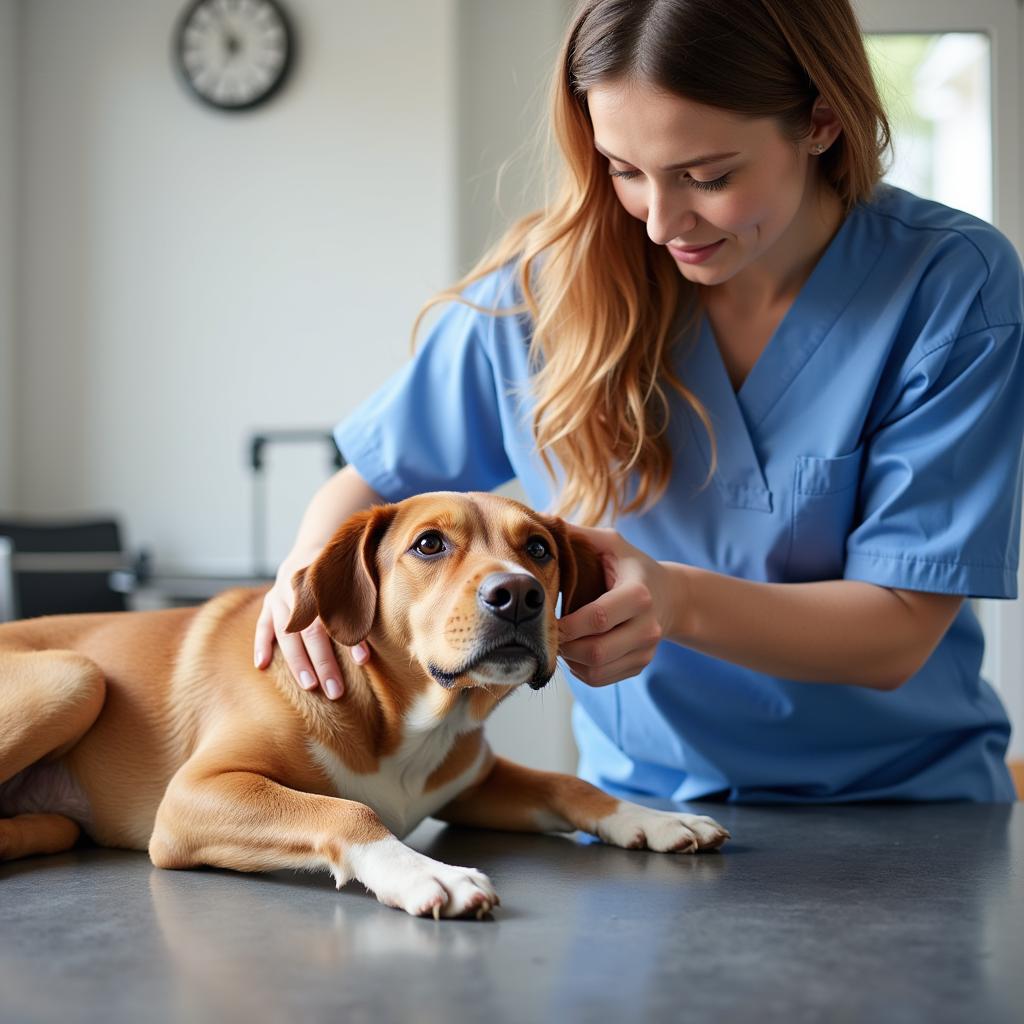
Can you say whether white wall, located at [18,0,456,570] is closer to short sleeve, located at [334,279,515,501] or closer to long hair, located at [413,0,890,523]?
short sleeve, located at [334,279,515,501]

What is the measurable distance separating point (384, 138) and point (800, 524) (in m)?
3.09

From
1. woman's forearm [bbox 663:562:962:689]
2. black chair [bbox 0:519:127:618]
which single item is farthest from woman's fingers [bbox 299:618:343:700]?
A: black chair [bbox 0:519:127:618]

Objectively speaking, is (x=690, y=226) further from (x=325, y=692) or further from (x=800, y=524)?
(x=325, y=692)

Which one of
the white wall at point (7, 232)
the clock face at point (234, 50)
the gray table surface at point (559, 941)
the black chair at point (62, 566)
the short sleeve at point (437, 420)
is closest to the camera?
the gray table surface at point (559, 941)

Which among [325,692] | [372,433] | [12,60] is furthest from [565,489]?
[12,60]

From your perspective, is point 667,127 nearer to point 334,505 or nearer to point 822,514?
point 822,514

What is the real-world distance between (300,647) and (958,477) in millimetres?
740

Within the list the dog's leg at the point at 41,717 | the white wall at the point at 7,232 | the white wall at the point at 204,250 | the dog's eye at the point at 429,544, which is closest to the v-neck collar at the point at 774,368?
the dog's eye at the point at 429,544

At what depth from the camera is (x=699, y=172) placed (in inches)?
46.6

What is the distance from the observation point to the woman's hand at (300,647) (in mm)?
1146

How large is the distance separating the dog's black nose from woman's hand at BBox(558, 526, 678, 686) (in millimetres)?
41

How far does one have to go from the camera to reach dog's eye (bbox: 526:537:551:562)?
1208 millimetres

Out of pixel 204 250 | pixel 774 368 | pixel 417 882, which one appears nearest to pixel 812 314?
pixel 774 368

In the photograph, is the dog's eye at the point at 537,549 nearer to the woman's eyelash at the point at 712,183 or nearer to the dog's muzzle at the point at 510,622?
the dog's muzzle at the point at 510,622
